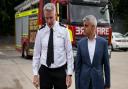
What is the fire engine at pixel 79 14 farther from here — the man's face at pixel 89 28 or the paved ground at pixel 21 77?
the man's face at pixel 89 28

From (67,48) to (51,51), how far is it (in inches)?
9.9

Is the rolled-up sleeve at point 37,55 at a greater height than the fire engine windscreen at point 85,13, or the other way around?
the fire engine windscreen at point 85,13

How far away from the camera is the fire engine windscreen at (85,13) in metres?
18.1

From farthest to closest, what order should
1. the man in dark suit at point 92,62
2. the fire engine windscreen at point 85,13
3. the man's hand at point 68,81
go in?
the fire engine windscreen at point 85,13, the man's hand at point 68,81, the man in dark suit at point 92,62

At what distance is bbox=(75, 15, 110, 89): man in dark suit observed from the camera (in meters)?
6.06

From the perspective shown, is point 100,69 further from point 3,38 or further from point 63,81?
point 3,38

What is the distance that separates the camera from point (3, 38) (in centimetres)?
4228

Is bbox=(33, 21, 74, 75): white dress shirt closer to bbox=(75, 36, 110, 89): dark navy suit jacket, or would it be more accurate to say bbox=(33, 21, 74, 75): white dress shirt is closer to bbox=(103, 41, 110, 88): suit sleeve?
bbox=(75, 36, 110, 89): dark navy suit jacket

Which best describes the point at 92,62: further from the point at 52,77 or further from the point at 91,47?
the point at 52,77

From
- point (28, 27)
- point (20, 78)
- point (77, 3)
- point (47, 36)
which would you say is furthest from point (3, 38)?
point (47, 36)

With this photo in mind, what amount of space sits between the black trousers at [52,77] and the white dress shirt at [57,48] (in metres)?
0.07

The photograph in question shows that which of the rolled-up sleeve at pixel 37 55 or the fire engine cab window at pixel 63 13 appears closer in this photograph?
the rolled-up sleeve at pixel 37 55

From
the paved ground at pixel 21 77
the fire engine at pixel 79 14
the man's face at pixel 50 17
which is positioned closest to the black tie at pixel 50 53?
the man's face at pixel 50 17

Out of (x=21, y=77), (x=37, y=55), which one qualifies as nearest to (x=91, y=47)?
(x=37, y=55)
